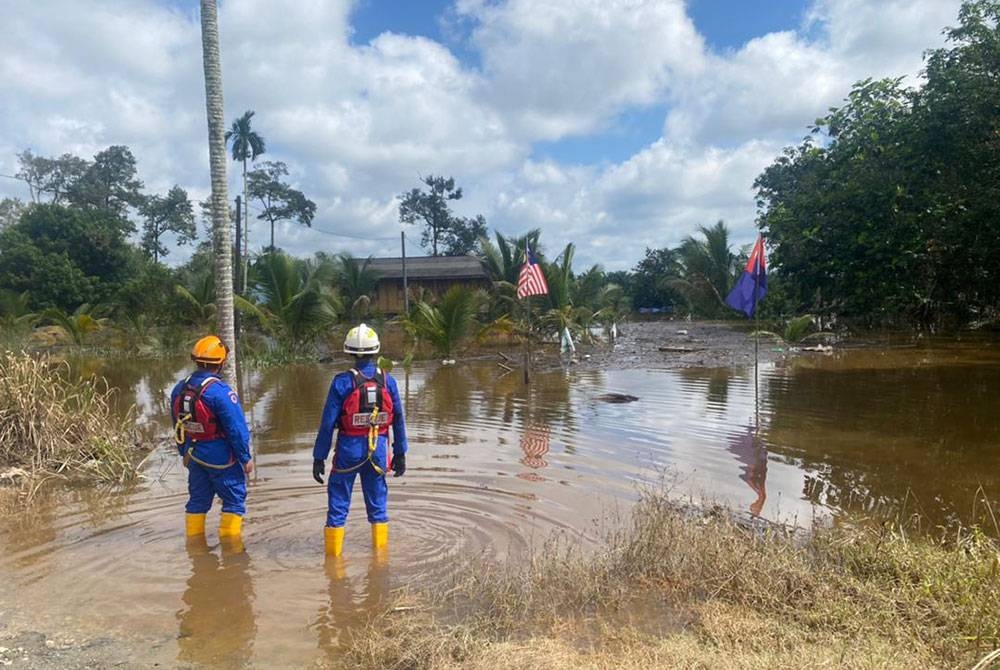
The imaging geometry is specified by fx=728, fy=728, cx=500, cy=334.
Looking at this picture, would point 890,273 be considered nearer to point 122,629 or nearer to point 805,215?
point 805,215

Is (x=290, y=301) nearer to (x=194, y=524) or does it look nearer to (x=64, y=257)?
(x=194, y=524)

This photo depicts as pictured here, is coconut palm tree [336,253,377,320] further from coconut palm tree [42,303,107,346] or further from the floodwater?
the floodwater

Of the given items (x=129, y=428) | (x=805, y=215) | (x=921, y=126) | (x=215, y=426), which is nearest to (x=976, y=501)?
(x=215, y=426)

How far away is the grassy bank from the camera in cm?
329

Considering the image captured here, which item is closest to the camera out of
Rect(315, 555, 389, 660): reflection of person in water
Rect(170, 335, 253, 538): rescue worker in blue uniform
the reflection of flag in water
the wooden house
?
Rect(315, 555, 389, 660): reflection of person in water

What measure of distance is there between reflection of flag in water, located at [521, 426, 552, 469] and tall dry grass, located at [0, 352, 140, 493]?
4227 millimetres

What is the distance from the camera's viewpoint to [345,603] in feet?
14.7

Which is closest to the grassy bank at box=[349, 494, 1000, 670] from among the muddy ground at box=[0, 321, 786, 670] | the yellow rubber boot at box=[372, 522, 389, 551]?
the yellow rubber boot at box=[372, 522, 389, 551]

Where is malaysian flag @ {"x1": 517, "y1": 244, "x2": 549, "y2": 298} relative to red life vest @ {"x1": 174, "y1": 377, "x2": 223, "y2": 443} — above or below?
above

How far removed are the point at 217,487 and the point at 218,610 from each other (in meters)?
1.23

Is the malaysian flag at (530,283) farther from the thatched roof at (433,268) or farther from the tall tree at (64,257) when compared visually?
the tall tree at (64,257)

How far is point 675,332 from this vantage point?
29500 millimetres

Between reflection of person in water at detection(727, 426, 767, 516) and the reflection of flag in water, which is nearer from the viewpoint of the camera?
reflection of person in water at detection(727, 426, 767, 516)

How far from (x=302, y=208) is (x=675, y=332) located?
24636mm
